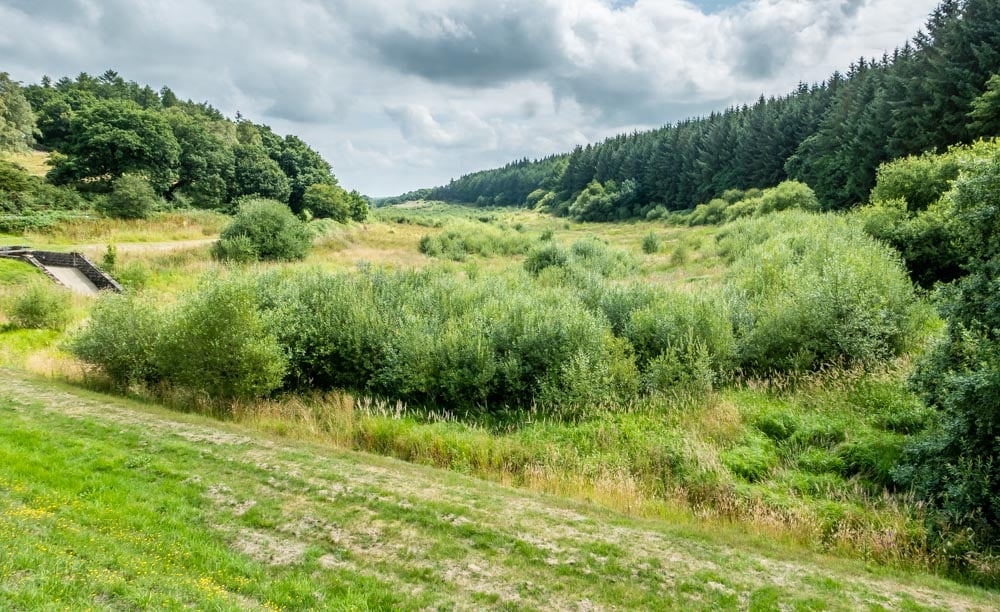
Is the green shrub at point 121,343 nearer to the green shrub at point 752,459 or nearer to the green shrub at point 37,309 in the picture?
the green shrub at point 37,309

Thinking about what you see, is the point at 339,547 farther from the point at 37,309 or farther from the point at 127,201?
the point at 127,201

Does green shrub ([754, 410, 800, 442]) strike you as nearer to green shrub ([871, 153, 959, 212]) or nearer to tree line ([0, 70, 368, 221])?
green shrub ([871, 153, 959, 212])

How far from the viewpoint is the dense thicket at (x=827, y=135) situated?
36.7m

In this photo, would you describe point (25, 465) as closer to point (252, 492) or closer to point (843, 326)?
point (252, 492)

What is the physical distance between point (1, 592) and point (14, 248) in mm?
34058

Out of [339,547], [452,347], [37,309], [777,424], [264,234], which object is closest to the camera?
[339,547]

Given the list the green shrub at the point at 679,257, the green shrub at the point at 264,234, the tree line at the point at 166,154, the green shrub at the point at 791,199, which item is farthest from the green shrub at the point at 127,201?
the green shrub at the point at 791,199

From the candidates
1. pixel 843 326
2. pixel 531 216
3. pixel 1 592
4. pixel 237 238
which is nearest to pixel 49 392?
pixel 1 592

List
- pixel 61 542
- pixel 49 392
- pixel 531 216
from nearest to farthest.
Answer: pixel 61 542 → pixel 49 392 → pixel 531 216

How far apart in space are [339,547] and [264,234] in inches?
1420

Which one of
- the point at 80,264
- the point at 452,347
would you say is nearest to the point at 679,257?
the point at 452,347

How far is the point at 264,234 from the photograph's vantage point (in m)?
37.5

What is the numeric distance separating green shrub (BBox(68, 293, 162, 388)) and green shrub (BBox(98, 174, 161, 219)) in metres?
33.8

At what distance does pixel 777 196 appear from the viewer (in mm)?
47969
